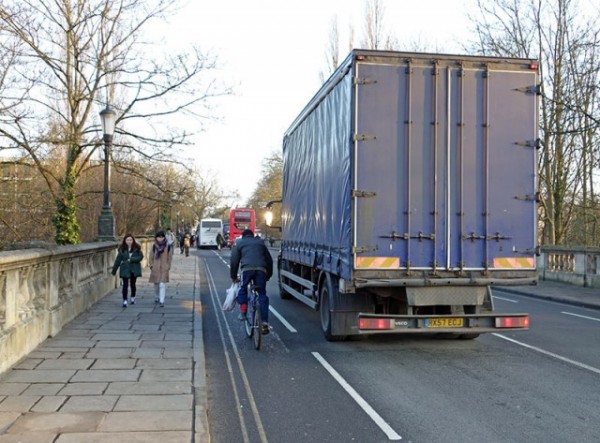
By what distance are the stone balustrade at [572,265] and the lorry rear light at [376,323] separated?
46.3 ft

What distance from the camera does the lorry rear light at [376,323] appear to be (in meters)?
8.00

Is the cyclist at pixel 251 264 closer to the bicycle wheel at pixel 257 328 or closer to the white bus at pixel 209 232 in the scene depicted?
the bicycle wheel at pixel 257 328

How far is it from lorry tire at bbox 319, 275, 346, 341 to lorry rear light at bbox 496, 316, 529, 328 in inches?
90.8

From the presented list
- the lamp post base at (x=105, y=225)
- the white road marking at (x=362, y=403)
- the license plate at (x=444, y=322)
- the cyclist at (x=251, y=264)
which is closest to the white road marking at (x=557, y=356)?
the license plate at (x=444, y=322)

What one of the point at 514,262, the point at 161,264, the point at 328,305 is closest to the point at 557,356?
the point at 514,262

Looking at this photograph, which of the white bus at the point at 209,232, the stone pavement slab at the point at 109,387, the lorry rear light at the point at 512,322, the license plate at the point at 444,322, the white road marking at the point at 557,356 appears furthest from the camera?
the white bus at the point at 209,232

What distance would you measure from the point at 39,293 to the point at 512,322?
6.61m

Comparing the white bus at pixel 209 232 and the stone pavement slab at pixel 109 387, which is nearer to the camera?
the stone pavement slab at pixel 109 387

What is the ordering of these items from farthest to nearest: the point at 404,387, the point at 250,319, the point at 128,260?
the point at 128,260 < the point at 250,319 < the point at 404,387

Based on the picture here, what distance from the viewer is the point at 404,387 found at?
669cm

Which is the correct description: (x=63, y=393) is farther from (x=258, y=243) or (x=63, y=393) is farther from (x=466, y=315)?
(x=466, y=315)

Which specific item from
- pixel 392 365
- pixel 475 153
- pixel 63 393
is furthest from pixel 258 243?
pixel 63 393

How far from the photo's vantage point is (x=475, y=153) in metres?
8.28

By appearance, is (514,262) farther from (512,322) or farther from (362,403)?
(362,403)
